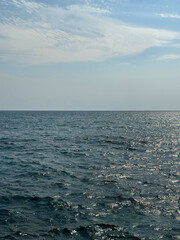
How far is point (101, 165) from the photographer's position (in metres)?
26.6

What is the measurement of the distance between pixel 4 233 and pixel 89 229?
14.7 feet

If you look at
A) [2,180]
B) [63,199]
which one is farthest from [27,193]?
[2,180]

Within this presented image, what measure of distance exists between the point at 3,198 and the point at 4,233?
4.75 m

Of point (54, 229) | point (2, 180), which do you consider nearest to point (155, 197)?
point (54, 229)

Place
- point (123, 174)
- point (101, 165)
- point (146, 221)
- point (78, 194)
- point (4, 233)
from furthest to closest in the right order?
point (101, 165)
point (123, 174)
point (78, 194)
point (146, 221)
point (4, 233)

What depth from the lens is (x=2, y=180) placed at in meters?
20.6

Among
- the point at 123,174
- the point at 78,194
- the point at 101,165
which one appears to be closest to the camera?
the point at 78,194

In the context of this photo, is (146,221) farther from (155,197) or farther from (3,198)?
(3,198)

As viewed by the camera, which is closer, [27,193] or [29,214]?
[29,214]

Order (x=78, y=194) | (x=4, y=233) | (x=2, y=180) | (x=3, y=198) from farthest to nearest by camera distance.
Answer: (x=2, y=180) < (x=78, y=194) < (x=3, y=198) < (x=4, y=233)

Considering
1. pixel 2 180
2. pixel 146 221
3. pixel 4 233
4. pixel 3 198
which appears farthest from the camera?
pixel 2 180

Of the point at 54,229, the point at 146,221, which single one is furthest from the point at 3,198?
the point at 146,221

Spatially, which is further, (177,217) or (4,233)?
(177,217)

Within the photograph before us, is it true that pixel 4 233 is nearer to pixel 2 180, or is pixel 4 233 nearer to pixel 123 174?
pixel 2 180
